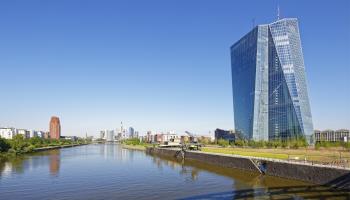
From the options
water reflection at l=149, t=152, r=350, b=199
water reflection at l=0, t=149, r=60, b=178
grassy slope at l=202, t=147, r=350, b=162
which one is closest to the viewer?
water reflection at l=149, t=152, r=350, b=199

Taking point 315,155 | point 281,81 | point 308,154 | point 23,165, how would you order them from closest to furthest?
1. point 315,155
2. point 308,154
3. point 23,165
4. point 281,81

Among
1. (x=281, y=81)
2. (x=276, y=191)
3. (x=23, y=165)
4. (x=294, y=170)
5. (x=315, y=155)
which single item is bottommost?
(x=23, y=165)

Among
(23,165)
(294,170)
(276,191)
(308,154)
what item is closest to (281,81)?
(308,154)

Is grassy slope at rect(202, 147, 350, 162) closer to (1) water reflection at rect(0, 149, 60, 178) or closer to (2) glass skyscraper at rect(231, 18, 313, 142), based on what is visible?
(1) water reflection at rect(0, 149, 60, 178)

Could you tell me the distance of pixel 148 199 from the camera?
4862cm

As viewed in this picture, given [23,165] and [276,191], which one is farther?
[23,165]

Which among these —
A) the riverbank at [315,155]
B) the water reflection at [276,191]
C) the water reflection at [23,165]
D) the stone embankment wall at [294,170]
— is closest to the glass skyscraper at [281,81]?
the riverbank at [315,155]

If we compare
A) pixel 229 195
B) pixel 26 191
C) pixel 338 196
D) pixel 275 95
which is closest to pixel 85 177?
pixel 26 191

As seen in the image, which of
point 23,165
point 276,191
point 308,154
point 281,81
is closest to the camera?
point 276,191

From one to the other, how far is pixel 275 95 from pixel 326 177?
134m

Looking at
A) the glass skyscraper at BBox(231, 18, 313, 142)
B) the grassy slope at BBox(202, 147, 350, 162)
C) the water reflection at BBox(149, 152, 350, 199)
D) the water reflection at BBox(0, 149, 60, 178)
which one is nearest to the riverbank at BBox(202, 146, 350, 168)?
the grassy slope at BBox(202, 147, 350, 162)

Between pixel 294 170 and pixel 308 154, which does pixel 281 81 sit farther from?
pixel 294 170

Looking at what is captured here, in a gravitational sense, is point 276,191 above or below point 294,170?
below

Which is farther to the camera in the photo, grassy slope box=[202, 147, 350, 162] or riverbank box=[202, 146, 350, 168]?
grassy slope box=[202, 147, 350, 162]
